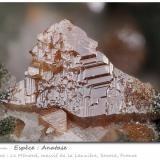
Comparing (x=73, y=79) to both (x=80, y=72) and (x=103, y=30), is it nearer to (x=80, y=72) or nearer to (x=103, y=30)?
(x=80, y=72)

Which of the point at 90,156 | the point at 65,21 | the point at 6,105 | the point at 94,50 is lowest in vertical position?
the point at 90,156

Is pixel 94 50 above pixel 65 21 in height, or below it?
below

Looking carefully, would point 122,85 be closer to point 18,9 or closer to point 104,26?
point 104,26

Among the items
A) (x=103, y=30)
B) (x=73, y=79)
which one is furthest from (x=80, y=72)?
(x=103, y=30)

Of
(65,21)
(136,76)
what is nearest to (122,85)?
(136,76)

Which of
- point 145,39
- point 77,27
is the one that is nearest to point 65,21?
point 77,27
